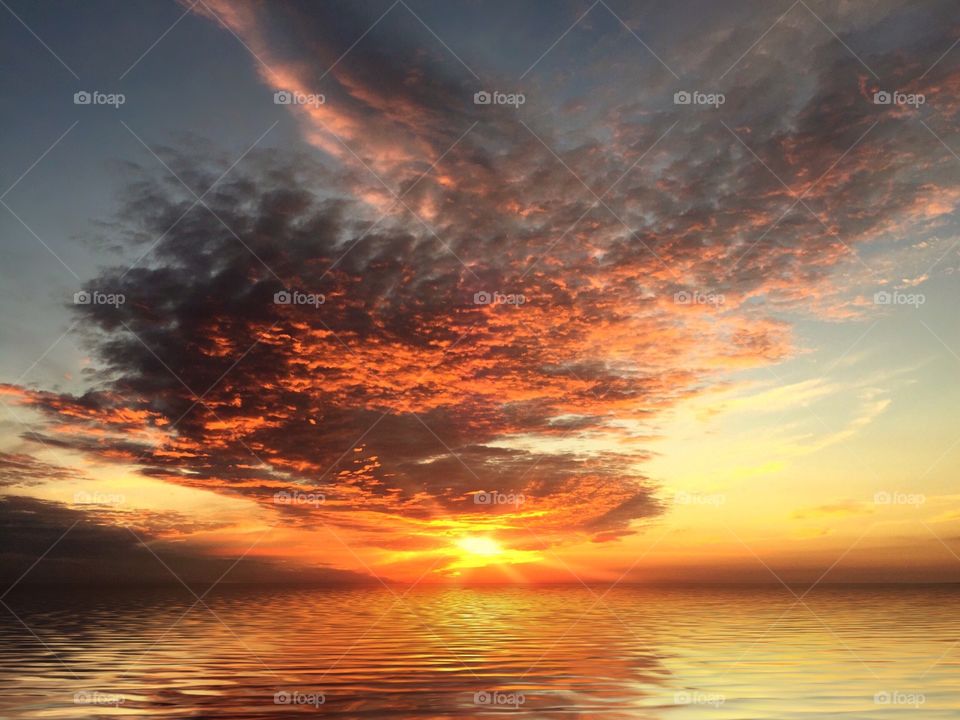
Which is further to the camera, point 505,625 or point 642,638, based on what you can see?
point 505,625

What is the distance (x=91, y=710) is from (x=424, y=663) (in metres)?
10.5

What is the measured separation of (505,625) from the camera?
133 ft

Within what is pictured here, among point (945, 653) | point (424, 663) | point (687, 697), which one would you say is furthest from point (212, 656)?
point (945, 653)

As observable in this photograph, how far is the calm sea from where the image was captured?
59.1ft

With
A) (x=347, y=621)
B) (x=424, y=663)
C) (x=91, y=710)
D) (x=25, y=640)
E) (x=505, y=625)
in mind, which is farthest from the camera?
(x=347, y=621)

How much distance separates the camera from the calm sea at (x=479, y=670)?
59.1 feet

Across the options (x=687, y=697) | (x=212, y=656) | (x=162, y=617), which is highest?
(x=162, y=617)

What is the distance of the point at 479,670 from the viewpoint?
23.5m

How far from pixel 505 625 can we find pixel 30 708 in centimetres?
2633

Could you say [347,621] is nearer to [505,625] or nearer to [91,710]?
[505,625]

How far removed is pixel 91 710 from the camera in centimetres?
1739

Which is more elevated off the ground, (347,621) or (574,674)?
(347,621)

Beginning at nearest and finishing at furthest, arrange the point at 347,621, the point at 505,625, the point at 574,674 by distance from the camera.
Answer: the point at 574,674, the point at 505,625, the point at 347,621

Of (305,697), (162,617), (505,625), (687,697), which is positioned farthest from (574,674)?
(162,617)
